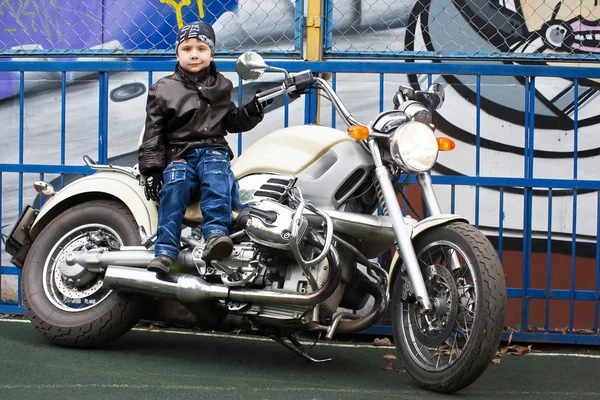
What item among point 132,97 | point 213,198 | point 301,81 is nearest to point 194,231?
point 213,198

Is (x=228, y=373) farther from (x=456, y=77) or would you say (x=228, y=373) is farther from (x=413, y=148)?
(x=456, y=77)

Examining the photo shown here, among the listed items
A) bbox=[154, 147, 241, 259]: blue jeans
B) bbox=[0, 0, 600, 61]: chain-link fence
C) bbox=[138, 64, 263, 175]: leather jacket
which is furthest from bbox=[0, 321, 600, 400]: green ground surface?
bbox=[0, 0, 600, 61]: chain-link fence

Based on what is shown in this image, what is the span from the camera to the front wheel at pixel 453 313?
382 centimetres

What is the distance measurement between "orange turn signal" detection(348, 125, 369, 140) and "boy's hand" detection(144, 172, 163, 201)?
1.08 meters

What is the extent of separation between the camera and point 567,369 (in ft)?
16.0

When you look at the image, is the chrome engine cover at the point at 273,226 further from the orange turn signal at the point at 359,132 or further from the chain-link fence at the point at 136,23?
the chain-link fence at the point at 136,23

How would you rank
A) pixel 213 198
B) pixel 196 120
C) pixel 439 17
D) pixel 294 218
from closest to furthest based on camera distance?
1. pixel 294 218
2. pixel 213 198
3. pixel 196 120
4. pixel 439 17

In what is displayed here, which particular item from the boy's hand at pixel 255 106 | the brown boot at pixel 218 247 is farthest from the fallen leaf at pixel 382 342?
the boy's hand at pixel 255 106

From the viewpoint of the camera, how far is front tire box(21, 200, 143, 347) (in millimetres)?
4770

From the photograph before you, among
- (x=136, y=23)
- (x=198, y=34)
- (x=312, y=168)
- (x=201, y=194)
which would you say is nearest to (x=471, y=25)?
(x=136, y=23)

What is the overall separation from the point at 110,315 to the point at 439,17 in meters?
3.29

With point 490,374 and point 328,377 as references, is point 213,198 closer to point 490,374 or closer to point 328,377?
point 328,377

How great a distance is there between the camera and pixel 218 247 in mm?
4281

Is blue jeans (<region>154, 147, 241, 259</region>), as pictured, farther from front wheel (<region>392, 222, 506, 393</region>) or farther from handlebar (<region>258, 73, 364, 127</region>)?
front wheel (<region>392, 222, 506, 393</region>)
